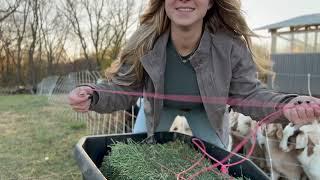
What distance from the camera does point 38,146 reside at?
6.51 m

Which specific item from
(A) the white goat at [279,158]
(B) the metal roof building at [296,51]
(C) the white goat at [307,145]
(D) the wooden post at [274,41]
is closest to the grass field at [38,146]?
(A) the white goat at [279,158]

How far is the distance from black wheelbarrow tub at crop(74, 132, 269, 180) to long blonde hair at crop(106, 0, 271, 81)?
0.36 metres

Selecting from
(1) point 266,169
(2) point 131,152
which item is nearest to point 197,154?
(2) point 131,152

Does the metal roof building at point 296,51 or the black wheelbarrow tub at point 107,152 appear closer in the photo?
the black wheelbarrow tub at point 107,152

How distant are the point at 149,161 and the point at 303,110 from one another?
755 mm

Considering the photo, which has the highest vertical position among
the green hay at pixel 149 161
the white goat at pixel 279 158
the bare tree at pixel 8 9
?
the bare tree at pixel 8 9

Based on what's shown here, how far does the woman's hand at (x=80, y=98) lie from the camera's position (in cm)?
202

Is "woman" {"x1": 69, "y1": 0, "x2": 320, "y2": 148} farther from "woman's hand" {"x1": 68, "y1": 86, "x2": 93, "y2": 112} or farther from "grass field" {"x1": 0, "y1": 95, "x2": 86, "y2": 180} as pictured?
"grass field" {"x1": 0, "y1": 95, "x2": 86, "y2": 180}

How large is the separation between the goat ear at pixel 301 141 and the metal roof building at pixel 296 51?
417 inches

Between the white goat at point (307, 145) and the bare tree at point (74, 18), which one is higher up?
the bare tree at point (74, 18)

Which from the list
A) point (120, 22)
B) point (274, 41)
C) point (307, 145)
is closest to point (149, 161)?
point (307, 145)

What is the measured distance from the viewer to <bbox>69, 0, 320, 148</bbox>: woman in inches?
86.8

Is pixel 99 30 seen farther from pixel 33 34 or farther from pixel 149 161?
pixel 149 161

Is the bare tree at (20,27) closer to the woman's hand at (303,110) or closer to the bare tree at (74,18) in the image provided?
the bare tree at (74,18)
